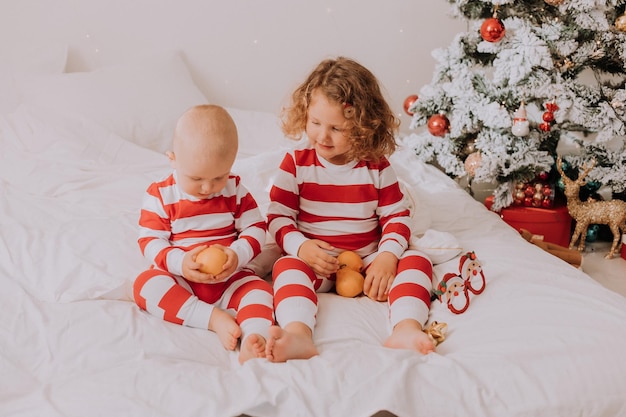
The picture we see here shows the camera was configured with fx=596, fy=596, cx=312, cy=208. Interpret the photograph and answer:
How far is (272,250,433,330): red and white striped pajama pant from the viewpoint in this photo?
123 cm

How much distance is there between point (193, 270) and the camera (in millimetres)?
1239

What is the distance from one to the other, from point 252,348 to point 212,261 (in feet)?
0.70

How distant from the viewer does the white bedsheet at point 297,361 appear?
3.22ft

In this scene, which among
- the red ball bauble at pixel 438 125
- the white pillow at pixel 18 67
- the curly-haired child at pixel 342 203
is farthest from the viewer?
the white pillow at pixel 18 67

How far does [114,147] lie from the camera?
7.36ft

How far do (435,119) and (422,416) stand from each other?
1.59 metres

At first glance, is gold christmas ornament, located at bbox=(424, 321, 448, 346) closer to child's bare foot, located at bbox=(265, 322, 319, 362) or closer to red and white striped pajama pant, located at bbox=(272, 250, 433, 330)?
red and white striped pajama pant, located at bbox=(272, 250, 433, 330)

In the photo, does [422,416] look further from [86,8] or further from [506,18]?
[86,8]

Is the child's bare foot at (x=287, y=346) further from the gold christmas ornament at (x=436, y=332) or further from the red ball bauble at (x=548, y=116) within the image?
the red ball bauble at (x=548, y=116)

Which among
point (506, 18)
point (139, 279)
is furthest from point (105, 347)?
point (506, 18)

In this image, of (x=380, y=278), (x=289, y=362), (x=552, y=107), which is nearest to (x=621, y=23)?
(x=552, y=107)

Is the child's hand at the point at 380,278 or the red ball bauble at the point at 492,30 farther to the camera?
the red ball bauble at the point at 492,30

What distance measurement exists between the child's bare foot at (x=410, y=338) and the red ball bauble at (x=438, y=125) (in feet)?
4.26

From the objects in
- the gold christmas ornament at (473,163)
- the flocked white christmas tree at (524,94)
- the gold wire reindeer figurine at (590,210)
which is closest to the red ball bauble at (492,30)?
the flocked white christmas tree at (524,94)
